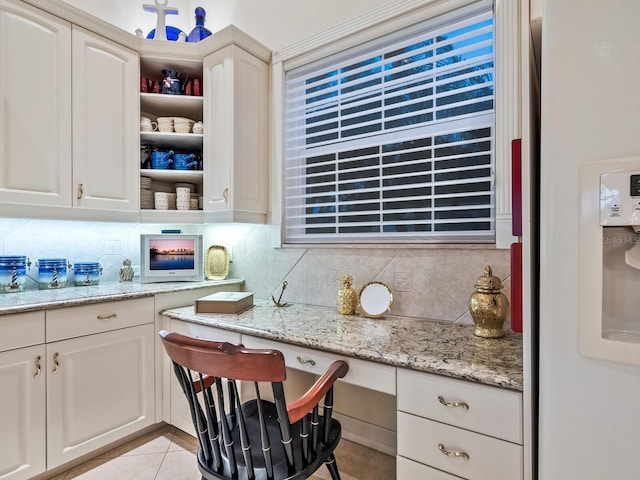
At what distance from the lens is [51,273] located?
6.99 feet

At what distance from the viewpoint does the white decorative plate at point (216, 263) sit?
260 cm

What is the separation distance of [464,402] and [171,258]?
6.56 ft

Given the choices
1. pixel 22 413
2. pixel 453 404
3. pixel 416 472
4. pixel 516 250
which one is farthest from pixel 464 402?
pixel 22 413

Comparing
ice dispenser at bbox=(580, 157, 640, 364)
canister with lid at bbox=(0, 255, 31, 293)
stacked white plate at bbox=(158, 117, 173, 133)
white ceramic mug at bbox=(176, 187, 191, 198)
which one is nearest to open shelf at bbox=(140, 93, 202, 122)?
stacked white plate at bbox=(158, 117, 173, 133)

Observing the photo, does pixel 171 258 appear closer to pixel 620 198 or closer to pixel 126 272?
pixel 126 272

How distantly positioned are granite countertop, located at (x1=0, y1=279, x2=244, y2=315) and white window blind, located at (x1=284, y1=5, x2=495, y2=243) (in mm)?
807

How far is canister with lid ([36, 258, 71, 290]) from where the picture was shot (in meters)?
2.11

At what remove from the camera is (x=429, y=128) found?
1.87 metres

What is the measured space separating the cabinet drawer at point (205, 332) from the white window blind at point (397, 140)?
2.72ft

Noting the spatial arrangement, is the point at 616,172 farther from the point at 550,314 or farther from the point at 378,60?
the point at 378,60

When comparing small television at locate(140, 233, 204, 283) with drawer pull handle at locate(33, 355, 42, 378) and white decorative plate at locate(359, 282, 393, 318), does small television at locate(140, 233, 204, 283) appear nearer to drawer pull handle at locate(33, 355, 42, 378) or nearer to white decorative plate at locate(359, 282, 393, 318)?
drawer pull handle at locate(33, 355, 42, 378)

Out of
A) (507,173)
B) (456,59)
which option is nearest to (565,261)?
(507,173)

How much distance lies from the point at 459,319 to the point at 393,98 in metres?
1.24

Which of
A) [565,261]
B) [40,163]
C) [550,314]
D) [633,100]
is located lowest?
[550,314]
